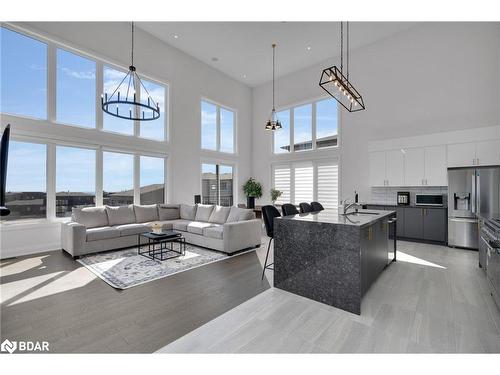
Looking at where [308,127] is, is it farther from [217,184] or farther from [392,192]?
[217,184]

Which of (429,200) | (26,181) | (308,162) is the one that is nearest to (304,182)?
(308,162)

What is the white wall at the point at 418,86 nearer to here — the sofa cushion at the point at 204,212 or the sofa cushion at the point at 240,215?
the sofa cushion at the point at 240,215

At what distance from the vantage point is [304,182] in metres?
7.93

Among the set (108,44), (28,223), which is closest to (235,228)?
(28,223)

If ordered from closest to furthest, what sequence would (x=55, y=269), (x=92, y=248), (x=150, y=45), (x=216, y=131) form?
(x=55, y=269) < (x=92, y=248) < (x=150, y=45) < (x=216, y=131)

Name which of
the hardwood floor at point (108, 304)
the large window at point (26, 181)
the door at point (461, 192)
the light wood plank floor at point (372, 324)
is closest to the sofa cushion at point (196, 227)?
the hardwood floor at point (108, 304)

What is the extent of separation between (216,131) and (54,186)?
4.74 meters

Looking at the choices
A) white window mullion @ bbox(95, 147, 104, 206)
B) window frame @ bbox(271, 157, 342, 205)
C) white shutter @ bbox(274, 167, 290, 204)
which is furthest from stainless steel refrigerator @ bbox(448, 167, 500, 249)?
white window mullion @ bbox(95, 147, 104, 206)

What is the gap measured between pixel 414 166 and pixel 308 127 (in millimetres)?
3312

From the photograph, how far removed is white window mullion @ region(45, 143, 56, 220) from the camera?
195 inches

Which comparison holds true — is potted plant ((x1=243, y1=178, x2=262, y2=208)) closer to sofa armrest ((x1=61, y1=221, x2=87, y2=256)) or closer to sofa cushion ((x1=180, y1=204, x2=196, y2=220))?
sofa cushion ((x1=180, y1=204, x2=196, y2=220))

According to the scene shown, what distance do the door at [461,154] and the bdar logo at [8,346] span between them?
23.4 ft

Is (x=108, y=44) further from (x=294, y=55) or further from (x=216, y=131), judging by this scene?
(x=294, y=55)

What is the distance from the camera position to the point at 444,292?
9.40 feet
